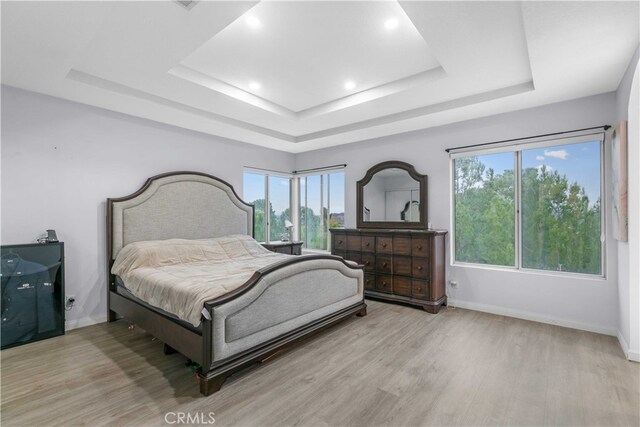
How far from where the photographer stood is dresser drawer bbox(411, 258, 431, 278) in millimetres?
3848

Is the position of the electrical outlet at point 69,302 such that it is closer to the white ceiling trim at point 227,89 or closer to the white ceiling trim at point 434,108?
the white ceiling trim at point 227,89

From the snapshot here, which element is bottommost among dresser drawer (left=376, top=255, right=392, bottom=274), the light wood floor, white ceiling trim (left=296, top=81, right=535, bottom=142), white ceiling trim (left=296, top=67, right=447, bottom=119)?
the light wood floor

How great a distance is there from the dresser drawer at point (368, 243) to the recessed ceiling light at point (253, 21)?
3.03 metres

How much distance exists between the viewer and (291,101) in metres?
3.81

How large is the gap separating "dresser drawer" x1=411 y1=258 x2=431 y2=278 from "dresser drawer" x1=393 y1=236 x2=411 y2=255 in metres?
0.15

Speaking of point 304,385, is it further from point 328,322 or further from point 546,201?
point 546,201

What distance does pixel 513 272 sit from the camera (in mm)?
3650

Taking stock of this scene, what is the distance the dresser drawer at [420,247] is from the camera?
12.6 ft

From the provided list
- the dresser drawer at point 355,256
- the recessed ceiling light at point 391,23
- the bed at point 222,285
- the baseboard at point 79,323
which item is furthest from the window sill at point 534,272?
the baseboard at point 79,323

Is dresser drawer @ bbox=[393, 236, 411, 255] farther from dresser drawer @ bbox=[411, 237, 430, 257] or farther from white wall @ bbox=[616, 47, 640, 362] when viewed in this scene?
white wall @ bbox=[616, 47, 640, 362]

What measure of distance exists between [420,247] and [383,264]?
0.62 meters

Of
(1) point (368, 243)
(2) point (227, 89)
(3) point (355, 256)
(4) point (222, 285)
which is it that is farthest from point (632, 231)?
(2) point (227, 89)

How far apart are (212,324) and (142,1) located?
2.13 metres
